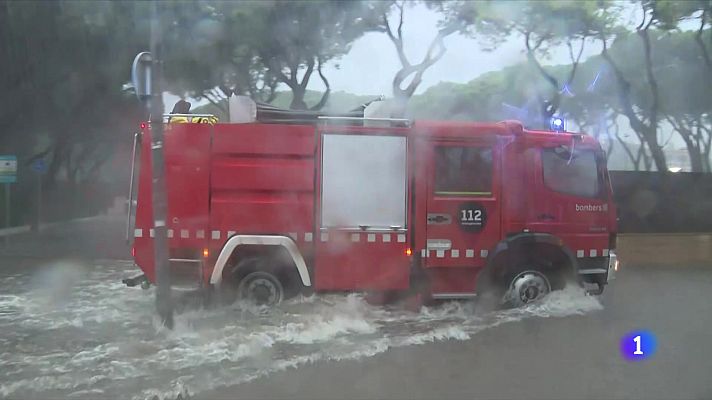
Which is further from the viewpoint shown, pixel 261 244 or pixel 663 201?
pixel 663 201

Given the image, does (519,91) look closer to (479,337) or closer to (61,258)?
(479,337)

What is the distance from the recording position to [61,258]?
11.8m

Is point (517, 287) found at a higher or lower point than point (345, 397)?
higher

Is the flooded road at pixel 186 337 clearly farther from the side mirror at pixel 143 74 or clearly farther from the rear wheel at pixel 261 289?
the side mirror at pixel 143 74

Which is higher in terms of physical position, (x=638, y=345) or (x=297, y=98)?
(x=297, y=98)

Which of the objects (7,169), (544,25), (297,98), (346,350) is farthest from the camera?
(7,169)

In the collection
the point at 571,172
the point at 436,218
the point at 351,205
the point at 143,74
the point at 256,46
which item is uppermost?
the point at 256,46

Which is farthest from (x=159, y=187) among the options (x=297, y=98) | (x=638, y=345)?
(x=297, y=98)

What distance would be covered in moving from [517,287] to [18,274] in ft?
23.7

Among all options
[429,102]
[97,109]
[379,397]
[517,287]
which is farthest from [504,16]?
[97,109]

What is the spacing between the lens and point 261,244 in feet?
20.7

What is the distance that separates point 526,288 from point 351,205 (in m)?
1.96

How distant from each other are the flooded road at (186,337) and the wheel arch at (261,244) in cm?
39

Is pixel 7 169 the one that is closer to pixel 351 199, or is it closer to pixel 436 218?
pixel 351 199
